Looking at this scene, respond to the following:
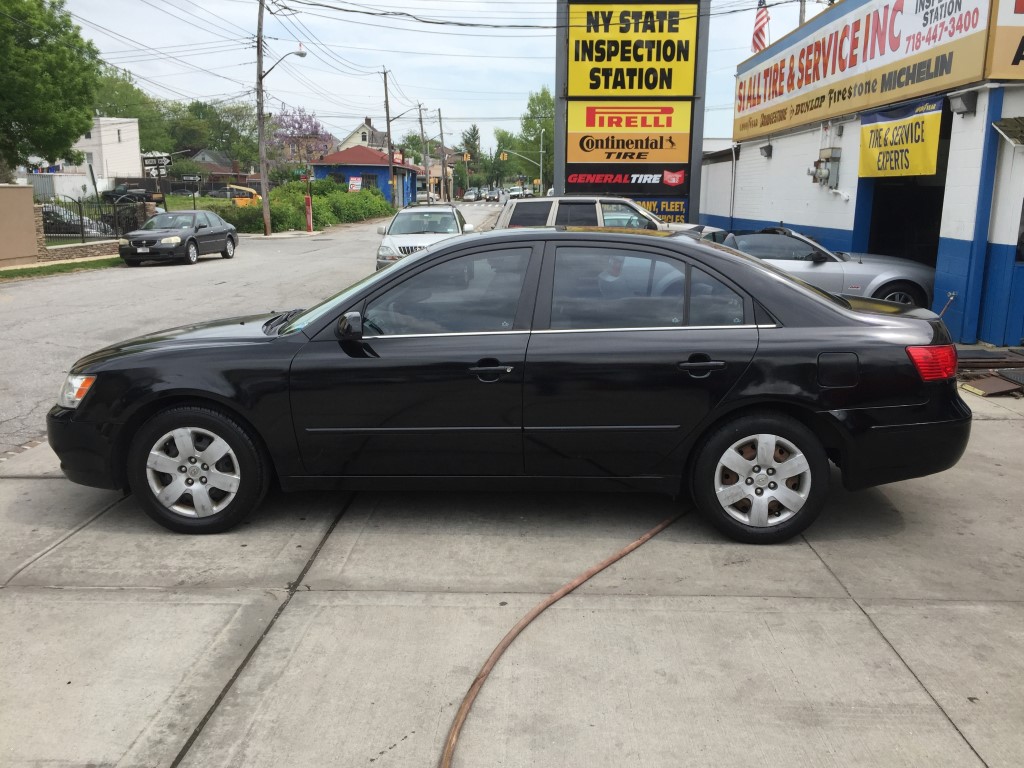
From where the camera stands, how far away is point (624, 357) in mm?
4500

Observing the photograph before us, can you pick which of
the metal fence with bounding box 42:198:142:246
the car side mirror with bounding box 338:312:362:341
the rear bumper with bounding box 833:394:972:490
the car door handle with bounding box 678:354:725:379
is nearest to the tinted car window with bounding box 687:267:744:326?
the car door handle with bounding box 678:354:725:379

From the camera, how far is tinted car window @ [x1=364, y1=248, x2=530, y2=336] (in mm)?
4668

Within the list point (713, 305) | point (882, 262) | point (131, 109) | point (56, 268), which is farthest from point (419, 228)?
point (131, 109)

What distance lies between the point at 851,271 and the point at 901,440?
711 centimetres

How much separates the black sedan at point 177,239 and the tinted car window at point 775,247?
1659 centimetres

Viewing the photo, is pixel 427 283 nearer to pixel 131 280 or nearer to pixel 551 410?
pixel 551 410

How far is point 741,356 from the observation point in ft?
14.7

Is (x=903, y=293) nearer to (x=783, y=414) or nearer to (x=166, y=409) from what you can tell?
(x=783, y=414)

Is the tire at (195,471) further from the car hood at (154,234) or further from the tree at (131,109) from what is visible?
the tree at (131,109)

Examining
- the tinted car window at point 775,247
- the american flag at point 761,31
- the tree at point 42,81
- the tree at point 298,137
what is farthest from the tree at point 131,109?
the tinted car window at point 775,247

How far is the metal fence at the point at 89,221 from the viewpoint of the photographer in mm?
27219

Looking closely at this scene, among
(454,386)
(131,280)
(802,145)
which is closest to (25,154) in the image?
(131,280)

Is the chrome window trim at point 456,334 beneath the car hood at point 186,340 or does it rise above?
above

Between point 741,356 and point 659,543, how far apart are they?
109 cm
